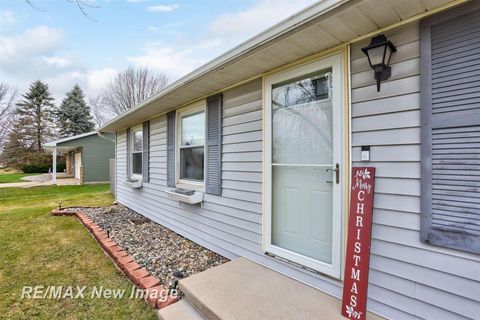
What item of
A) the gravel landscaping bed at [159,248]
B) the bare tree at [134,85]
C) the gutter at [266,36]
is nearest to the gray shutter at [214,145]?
the gutter at [266,36]

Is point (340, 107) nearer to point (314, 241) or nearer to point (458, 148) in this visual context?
point (458, 148)

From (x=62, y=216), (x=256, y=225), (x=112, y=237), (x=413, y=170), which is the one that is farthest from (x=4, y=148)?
(x=413, y=170)

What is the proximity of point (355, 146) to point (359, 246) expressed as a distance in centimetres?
77

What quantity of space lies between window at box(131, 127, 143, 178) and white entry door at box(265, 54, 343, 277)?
14.7 ft

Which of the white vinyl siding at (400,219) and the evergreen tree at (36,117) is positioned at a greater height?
the evergreen tree at (36,117)

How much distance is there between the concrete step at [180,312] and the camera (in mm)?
2070

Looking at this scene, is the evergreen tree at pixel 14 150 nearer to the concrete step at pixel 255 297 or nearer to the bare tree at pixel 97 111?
the bare tree at pixel 97 111

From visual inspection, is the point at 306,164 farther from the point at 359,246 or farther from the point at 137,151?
the point at 137,151

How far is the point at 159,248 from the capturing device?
380 centimetres

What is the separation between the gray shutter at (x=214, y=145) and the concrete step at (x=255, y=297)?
125 centimetres

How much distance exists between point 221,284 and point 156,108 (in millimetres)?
3397

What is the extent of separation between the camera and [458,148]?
5.03 feet

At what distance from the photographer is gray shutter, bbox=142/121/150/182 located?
18.6 ft

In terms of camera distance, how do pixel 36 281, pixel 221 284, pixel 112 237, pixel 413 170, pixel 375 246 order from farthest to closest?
1. pixel 112 237
2. pixel 36 281
3. pixel 221 284
4. pixel 375 246
5. pixel 413 170
